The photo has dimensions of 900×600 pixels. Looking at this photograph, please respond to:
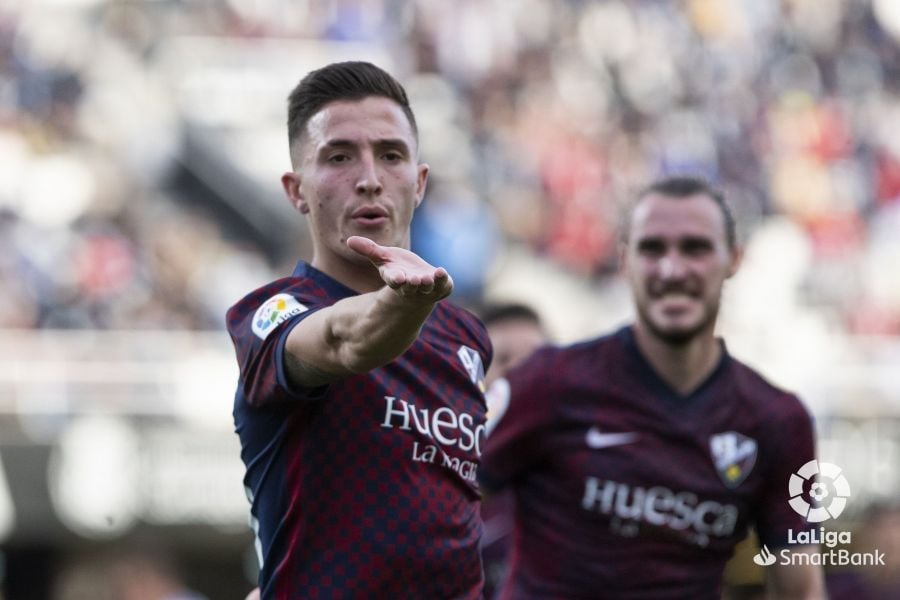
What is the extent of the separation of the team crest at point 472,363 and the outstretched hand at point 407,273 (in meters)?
0.77

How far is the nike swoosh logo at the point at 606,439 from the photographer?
5316mm

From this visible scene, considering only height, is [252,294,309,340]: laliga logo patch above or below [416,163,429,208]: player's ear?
below

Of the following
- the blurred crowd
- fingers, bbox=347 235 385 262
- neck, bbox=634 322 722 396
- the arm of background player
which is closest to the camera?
fingers, bbox=347 235 385 262

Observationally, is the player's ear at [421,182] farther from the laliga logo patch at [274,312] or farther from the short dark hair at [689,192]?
the short dark hair at [689,192]

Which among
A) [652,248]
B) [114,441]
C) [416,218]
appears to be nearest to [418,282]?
[652,248]

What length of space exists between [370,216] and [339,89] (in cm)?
32

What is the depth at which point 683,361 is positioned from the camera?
5.43m

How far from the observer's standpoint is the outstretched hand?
303cm

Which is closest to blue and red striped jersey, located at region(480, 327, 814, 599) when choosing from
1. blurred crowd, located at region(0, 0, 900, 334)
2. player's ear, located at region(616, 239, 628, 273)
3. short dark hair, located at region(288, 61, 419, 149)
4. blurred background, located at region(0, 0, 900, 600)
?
player's ear, located at region(616, 239, 628, 273)

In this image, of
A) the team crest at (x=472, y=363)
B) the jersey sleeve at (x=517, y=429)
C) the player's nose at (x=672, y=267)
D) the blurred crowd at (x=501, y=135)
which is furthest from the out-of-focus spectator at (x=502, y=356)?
the blurred crowd at (x=501, y=135)

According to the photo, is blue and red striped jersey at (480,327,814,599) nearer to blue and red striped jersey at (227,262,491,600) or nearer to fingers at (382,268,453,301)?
blue and red striped jersey at (227,262,491,600)

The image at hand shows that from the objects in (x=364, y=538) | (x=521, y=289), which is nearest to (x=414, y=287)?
(x=364, y=538)

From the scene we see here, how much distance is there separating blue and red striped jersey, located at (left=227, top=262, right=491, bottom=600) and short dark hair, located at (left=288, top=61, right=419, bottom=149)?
1.32ft

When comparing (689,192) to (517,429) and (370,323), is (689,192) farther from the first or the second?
(370,323)
